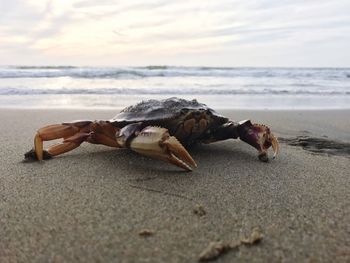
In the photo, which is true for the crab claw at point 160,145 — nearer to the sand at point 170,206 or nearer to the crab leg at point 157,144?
the crab leg at point 157,144

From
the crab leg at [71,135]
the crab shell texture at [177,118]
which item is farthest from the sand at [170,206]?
the crab shell texture at [177,118]

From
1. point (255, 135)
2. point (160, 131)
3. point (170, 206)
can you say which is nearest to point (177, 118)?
point (160, 131)

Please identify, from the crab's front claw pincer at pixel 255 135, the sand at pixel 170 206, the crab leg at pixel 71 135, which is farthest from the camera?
the crab's front claw pincer at pixel 255 135

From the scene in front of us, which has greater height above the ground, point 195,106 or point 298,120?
point 195,106

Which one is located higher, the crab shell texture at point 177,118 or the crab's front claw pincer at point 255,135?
the crab shell texture at point 177,118

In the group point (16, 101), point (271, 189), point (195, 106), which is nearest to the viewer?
point (271, 189)

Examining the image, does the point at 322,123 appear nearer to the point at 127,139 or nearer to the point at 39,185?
the point at 127,139

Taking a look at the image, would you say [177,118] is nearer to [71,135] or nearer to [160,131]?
[160,131]

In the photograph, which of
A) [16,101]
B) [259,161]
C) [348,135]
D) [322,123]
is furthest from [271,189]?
[16,101]

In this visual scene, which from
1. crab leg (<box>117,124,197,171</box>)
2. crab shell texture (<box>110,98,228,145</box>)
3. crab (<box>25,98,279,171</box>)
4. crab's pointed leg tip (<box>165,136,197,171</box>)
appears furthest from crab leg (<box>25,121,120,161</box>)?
crab's pointed leg tip (<box>165,136,197,171</box>)
